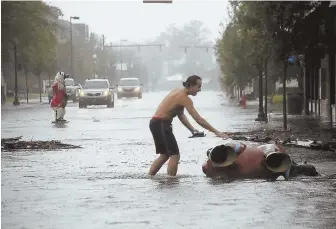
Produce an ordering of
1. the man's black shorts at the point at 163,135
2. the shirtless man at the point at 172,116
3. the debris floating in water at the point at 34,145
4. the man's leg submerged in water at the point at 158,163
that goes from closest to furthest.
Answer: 1. the shirtless man at the point at 172,116
2. the man's black shorts at the point at 163,135
3. the man's leg submerged in water at the point at 158,163
4. the debris floating in water at the point at 34,145

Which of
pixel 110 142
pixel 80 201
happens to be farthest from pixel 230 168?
pixel 110 142

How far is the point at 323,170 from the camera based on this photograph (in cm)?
1577

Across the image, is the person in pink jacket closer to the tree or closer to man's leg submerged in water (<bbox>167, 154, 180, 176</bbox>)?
man's leg submerged in water (<bbox>167, 154, 180, 176</bbox>)

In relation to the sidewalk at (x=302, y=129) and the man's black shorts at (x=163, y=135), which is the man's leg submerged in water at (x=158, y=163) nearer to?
the man's black shorts at (x=163, y=135)

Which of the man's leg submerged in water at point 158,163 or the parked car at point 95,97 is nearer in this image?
the man's leg submerged in water at point 158,163

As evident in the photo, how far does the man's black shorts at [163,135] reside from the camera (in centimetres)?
1443

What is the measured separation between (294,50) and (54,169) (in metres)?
15.5

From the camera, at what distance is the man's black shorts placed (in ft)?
47.3

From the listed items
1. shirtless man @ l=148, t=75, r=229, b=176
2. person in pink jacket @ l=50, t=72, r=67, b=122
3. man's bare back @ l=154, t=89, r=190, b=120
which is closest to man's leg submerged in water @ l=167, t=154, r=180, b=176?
shirtless man @ l=148, t=75, r=229, b=176

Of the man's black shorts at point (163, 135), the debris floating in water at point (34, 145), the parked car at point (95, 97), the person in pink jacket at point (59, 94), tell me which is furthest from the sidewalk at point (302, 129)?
the parked car at point (95, 97)

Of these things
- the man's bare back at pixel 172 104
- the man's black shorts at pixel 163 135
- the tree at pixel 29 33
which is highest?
the tree at pixel 29 33

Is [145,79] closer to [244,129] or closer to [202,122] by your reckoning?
[244,129]

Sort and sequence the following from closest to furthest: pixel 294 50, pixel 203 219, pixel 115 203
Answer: pixel 203 219 < pixel 115 203 < pixel 294 50

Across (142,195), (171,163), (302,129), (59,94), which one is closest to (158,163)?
(171,163)
